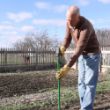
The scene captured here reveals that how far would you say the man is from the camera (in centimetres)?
608

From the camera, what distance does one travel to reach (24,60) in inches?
1085

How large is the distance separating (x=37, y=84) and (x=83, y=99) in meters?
8.66

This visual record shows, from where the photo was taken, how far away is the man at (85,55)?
6082 mm

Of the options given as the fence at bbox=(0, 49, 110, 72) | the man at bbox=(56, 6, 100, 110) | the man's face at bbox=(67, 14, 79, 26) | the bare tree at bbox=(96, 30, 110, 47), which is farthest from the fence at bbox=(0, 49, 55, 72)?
the bare tree at bbox=(96, 30, 110, 47)

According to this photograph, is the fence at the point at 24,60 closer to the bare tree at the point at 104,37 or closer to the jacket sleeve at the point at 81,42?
the jacket sleeve at the point at 81,42

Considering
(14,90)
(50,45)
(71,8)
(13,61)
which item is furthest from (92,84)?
(50,45)

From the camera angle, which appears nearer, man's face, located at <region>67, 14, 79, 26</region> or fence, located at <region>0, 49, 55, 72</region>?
man's face, located at <region>67, 14, 79, 26</region>

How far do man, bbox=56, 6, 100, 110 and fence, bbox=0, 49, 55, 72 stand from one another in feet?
64.8

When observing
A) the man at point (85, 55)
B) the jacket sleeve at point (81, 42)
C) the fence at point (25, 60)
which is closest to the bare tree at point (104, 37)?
the fence at point (25, 60)

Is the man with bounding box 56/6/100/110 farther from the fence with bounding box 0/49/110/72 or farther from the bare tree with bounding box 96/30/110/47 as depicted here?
the bare tree with bounding box 96/30/110/47

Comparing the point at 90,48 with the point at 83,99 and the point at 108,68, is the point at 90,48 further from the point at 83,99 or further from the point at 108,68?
the point at 108,68

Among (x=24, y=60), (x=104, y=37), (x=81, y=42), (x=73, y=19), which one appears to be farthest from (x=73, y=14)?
(x=104, y=37)

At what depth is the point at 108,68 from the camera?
75.0 ft

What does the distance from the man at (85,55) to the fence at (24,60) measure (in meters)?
19.7
